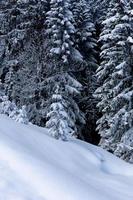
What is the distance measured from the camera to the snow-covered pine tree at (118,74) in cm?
2503

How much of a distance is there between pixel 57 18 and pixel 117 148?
9.67 m

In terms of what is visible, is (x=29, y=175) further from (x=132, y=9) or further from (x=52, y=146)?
(x=132, y=9)

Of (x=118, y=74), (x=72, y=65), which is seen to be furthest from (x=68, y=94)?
(x=118, y=74)

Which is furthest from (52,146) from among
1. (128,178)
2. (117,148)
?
(117,148)

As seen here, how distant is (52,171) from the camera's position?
5.95 metres

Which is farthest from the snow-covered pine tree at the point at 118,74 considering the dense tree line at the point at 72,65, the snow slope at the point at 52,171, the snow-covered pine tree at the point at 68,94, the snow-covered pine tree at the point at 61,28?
the snow slope at the point at 52,171

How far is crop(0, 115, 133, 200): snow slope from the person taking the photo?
17.4 feet

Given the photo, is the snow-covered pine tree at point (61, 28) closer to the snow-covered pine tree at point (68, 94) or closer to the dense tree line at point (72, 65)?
the dense tree line at point (72, 65)

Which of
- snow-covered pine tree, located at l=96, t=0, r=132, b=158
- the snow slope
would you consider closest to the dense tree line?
snow-covered pine tree, located at l=96, t=0, r=132, b=158

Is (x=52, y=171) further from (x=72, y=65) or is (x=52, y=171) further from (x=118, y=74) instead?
(x=72, y=65)

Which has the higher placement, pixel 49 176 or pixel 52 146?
pixel 49 176

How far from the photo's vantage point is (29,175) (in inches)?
219

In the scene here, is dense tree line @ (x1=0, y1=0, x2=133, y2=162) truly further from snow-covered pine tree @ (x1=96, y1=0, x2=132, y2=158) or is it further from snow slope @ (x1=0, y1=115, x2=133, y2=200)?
snow slope @ (x1=0, y1=115, x2=133, y2=200)

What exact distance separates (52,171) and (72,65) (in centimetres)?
2458
